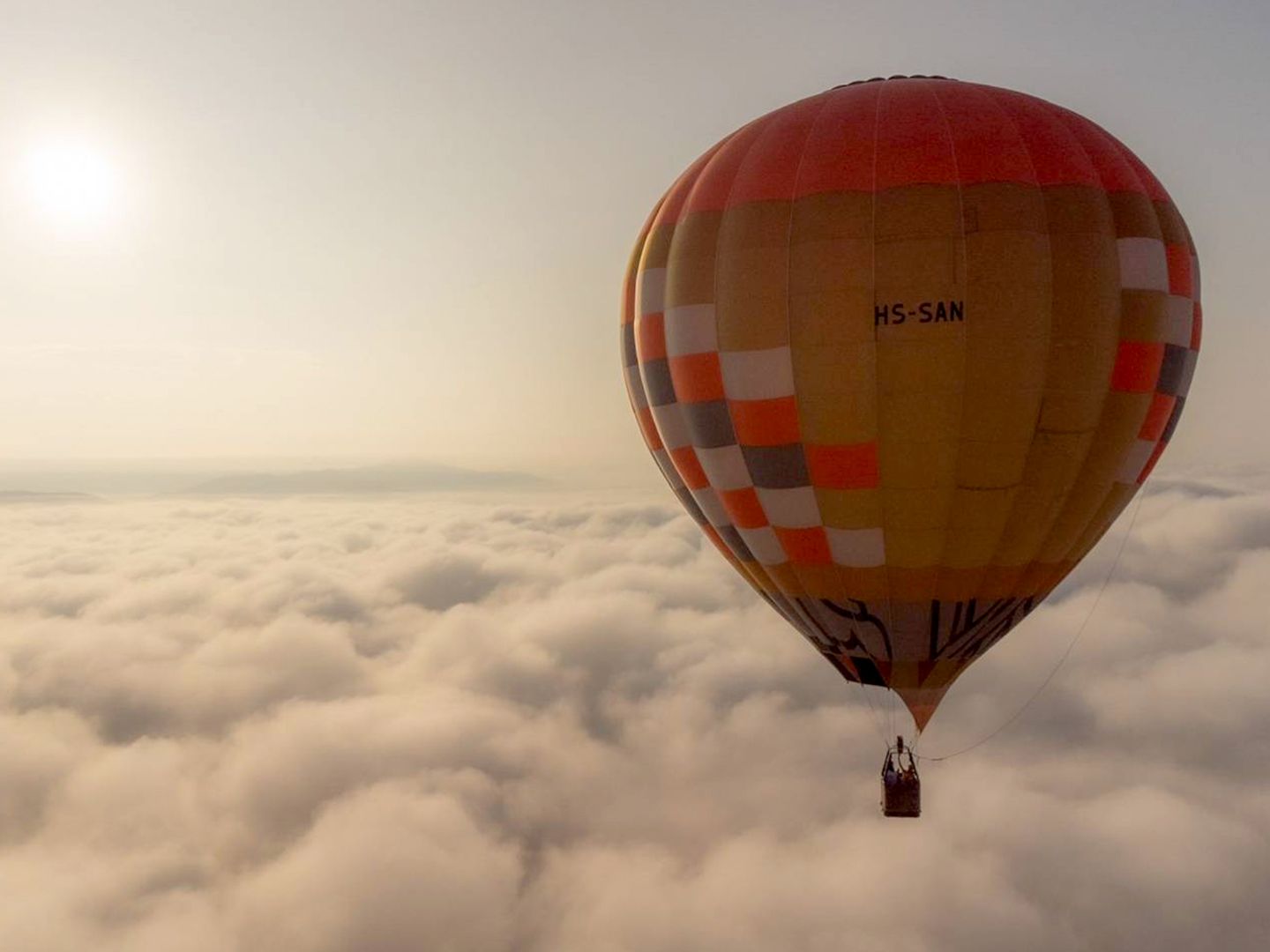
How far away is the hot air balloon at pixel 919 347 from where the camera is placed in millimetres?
12656

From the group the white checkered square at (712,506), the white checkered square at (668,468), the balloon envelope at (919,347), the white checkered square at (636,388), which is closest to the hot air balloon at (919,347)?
the balloon envelope at (919,347)

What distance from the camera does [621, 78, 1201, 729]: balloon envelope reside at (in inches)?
498

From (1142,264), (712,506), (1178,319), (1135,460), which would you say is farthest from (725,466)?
(1178,319)

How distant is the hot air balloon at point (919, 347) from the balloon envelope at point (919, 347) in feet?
0.11

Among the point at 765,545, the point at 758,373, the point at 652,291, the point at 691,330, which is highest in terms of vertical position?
the point at 652,291

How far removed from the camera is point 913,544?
13711 millimetres

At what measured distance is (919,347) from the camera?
12.6m

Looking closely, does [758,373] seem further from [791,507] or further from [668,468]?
[668,468]

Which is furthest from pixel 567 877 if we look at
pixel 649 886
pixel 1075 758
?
pixel 1075 758

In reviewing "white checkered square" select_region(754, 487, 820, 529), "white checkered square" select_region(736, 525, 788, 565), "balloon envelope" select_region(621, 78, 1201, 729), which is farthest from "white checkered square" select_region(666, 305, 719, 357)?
"white checkered square" select_region(736, 525, 788, 565)

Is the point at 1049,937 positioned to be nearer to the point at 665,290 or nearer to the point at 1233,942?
the point at 1233,942

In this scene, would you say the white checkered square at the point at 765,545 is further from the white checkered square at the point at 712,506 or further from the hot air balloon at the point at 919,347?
the white checkered square at the point at 712,506

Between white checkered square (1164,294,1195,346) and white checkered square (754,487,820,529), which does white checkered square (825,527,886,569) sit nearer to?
white checkered square (754,487,820,529)

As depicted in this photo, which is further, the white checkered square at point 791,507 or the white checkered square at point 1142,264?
the white checkered square at point 791,507
